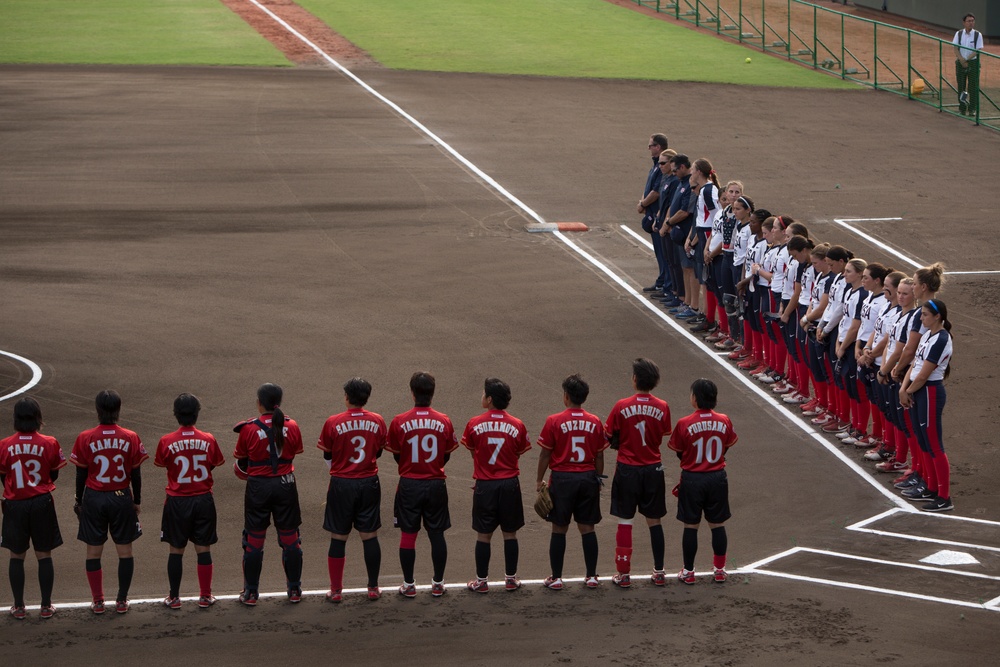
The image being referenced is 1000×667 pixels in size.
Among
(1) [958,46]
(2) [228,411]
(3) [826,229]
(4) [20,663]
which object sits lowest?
(4) [20,663]

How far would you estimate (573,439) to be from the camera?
11.5 m

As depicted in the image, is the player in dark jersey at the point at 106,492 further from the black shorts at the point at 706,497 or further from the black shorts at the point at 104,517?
the black shorts at the point at 706,497

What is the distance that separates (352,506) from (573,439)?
6.68 ft

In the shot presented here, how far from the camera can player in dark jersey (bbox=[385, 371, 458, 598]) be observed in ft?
37.5

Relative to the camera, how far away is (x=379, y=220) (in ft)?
83.5

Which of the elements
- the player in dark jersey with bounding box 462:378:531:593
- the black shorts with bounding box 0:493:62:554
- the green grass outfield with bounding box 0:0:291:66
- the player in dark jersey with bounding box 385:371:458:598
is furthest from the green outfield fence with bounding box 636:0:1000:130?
the black shorts with bounding box 0:493:62:554

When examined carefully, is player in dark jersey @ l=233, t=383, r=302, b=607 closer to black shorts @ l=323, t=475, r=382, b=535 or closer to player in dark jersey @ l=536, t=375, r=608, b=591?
black shorts @ l=323, t=475, r=382, b=535

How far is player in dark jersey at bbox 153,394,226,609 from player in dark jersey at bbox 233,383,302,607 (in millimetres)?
290

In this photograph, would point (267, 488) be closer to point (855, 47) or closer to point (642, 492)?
point (642, 492)

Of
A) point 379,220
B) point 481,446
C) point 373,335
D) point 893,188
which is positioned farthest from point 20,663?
point 893,188

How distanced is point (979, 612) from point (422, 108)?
27410 millimetres

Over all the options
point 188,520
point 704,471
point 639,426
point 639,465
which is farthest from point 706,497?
point 188,520

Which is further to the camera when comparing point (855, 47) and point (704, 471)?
point (855, 47)

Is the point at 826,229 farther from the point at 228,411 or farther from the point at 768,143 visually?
the point at 228,411
